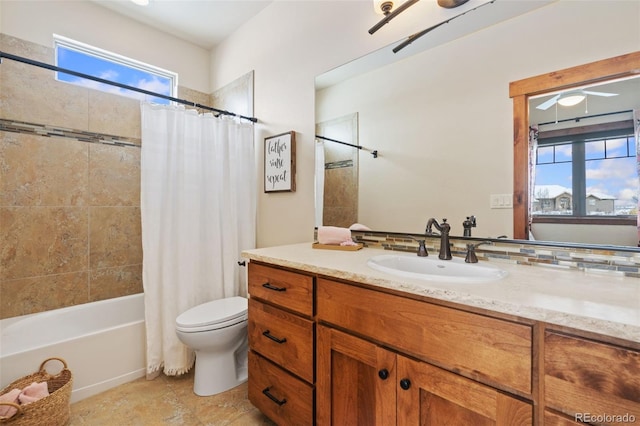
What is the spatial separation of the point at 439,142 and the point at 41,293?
281 centimetres

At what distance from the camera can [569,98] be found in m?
1.05

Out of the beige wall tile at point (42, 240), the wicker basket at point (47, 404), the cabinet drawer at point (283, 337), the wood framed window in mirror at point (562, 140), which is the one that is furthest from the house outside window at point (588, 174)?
the beige wall tile at point (42, 240)

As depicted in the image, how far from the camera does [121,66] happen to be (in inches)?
94.7

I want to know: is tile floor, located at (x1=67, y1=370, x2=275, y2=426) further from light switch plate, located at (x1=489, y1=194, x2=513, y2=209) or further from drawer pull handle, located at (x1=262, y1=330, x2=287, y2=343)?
light switch plate, located at (x1=489, y1=194, x2=513, y2=209)

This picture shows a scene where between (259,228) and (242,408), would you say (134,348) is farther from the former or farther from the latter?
(259,228)

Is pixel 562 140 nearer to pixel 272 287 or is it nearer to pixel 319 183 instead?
pixel 319 183

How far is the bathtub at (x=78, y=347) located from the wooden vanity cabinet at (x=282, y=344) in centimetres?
98

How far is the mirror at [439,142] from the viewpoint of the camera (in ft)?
3.88

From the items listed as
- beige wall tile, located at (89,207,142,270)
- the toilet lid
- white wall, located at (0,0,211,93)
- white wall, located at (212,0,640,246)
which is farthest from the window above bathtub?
the toilet lid

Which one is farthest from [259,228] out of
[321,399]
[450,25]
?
[450,25]

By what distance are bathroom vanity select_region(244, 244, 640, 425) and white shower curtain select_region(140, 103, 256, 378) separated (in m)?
0.86

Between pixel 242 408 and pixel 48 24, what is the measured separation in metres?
2.91

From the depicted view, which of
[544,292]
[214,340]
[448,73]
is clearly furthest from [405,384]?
[448,73]

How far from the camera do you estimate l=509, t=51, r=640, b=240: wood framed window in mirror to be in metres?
0.97
